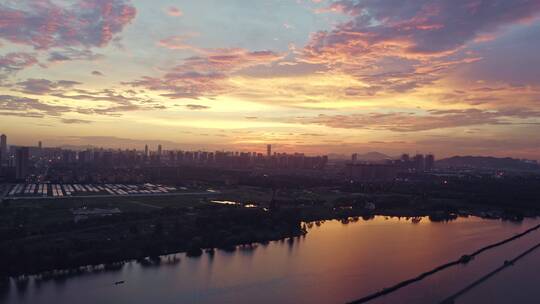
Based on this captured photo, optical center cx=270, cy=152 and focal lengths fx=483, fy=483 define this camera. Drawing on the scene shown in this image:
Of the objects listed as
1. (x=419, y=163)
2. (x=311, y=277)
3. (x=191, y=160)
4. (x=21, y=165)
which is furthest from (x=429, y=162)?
(x=311, y=277)

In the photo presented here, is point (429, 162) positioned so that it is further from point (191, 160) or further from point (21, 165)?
point (21, 165)

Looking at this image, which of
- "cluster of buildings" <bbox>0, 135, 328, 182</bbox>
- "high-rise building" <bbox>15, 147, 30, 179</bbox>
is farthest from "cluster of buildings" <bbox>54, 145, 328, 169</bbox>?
"high-rise building" <bbox>15, 147, 30, 179</bbox>

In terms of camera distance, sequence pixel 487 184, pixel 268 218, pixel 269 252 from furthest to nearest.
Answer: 1. pixel 487 184
2. pixel 268 218
3. pixel 269 252

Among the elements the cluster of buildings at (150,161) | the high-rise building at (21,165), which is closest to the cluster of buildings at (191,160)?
the cluster of buildings at (150,161)

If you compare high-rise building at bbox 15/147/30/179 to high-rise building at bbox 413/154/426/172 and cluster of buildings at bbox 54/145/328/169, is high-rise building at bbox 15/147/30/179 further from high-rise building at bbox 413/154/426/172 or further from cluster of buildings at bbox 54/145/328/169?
high-rise building at bbox 413/154/426/172

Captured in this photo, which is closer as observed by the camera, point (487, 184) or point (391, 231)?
point (391, 231)

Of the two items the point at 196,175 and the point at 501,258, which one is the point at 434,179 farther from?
the point at 501,258

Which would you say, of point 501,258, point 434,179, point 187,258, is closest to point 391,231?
point 501,258

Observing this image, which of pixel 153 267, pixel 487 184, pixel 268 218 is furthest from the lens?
pixel 487 184
